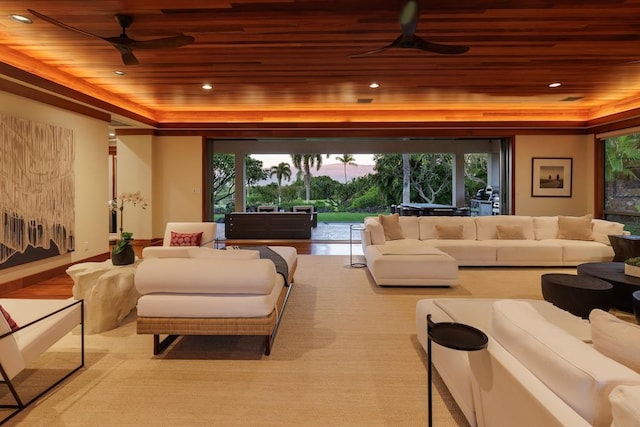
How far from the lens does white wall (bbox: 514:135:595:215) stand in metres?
7.91

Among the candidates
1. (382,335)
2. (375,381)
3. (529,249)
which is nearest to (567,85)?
(529,249)

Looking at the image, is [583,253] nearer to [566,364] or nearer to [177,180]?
[566,364]

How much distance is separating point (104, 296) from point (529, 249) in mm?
5884

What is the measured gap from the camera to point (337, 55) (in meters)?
4.39

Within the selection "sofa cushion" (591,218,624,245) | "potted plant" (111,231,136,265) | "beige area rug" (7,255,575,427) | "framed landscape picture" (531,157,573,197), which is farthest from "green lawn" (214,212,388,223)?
"beige area rug" (7,255,575,427)

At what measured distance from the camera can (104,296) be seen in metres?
3.22

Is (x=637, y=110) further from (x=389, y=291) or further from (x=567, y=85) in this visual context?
(x=389, y=291)

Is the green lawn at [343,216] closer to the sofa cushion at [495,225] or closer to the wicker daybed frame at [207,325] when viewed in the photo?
the sofa cushion at [495,225]

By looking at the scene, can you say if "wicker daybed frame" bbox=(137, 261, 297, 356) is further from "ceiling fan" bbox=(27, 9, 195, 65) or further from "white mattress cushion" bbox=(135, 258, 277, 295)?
"ceiling fan" bbox=(27, 9, 195, 65)

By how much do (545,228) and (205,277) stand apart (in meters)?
6.06

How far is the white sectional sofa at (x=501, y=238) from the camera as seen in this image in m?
5.67

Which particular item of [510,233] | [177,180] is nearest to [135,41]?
[177,180]

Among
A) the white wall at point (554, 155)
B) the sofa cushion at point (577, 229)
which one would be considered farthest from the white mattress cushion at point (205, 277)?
the white wall at point (554, 155)

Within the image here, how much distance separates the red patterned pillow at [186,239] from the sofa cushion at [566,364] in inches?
173
